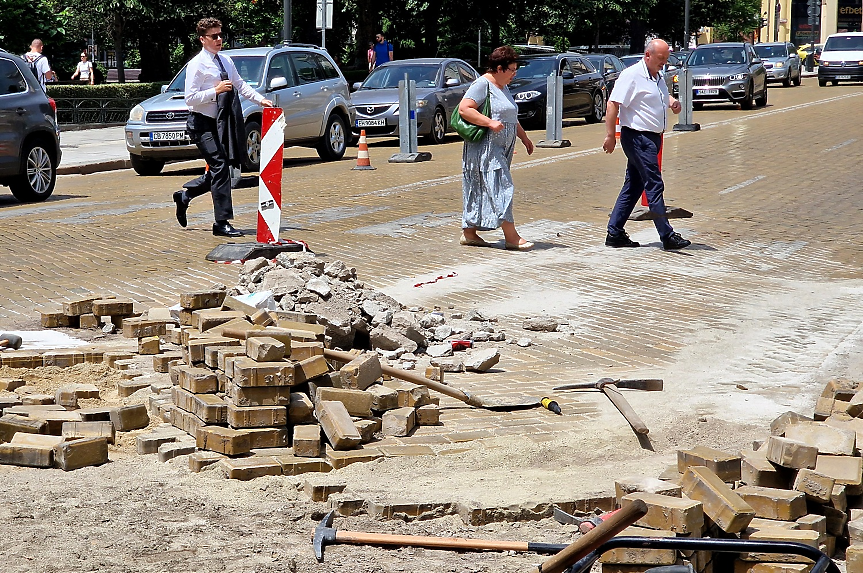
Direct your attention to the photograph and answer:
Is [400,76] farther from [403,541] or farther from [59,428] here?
[403,541]

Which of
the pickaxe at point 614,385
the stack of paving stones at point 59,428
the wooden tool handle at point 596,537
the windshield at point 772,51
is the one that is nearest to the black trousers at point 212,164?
the stack of paving stones at point 59,428

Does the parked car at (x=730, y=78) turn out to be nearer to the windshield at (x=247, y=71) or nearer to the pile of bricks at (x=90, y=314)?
the windshield at (x=247, y=71)

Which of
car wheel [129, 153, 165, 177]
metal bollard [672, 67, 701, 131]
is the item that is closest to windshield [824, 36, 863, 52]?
metal bollard [672, 67, 701, 131]

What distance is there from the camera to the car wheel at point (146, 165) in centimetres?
1844

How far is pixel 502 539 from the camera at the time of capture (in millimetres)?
4281

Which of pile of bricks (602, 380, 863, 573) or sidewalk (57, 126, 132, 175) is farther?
sidewalk (57, 126, 132, 175)

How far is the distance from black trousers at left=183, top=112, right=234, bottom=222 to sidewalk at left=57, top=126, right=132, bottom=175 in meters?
8.93

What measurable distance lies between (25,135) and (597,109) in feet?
54.9

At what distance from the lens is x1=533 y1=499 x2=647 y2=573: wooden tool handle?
352cm

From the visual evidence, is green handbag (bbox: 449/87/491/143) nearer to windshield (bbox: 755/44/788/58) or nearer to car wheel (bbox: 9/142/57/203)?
car wheel (bbox: 9/142/57/203)

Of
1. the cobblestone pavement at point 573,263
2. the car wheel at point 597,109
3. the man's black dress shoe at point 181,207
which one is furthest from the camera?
the car wheel at point 597,109

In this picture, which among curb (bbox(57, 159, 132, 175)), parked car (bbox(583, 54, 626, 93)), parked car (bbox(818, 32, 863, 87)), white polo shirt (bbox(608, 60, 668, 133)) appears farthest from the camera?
parked car (bbox(818, 32, 863, 87))

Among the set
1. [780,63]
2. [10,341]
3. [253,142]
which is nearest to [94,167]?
[253,142]

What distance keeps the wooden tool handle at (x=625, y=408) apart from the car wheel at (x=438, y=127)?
17147 mm
